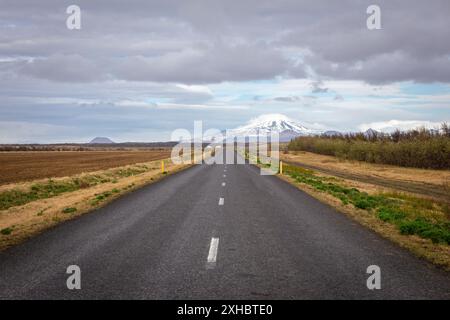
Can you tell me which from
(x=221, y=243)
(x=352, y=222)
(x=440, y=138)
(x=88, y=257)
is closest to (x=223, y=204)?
(x=352, y=222)

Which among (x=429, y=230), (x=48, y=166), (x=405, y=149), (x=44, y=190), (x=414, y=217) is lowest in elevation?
(x=44, y=190)

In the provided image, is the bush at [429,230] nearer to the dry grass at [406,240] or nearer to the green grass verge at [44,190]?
the dry grass at [406,240]

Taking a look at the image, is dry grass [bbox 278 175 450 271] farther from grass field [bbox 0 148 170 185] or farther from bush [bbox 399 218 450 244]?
grass field [bbox 0 148 170 185]

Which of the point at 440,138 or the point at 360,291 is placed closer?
the point at 360,291

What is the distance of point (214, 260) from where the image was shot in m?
7.86

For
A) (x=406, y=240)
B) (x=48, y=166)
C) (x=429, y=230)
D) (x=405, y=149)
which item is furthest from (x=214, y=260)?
(x=48, y=166)

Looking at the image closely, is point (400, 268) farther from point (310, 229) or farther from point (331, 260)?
point (310, 229)

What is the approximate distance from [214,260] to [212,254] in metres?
0.46

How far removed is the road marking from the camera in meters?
7.58

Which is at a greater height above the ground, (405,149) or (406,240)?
(405,149)

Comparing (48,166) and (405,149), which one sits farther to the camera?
(48,166)

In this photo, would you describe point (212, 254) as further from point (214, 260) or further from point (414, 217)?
point (414, 217)
